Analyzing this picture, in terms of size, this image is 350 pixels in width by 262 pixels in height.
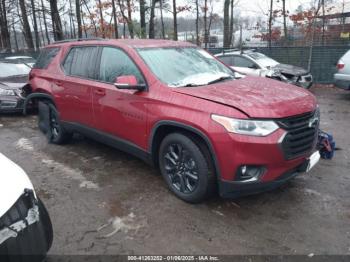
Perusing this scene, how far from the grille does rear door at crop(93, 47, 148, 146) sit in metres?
1.62

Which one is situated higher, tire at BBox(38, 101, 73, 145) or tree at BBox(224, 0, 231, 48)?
tree at BBox(224, 0, 231, 48)

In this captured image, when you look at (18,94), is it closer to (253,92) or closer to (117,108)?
(117,108)

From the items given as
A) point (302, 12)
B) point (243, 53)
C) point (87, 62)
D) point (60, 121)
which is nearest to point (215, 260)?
point (87, 62)

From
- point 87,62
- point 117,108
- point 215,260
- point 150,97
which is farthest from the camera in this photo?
point 87,62

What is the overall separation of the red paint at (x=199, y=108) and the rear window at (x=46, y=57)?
0.87 metres

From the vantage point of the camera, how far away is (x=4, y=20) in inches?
982

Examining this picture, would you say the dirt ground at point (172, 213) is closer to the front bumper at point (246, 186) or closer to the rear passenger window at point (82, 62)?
the front bumper at point (246, 186)

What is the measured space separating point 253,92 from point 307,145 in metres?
0.79

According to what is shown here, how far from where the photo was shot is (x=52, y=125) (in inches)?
241

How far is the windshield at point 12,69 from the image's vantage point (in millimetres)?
9462

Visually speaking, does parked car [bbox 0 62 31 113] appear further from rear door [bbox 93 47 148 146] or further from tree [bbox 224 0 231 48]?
tree [bbox 224 0 231 48]

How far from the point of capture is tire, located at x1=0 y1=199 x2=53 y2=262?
6.22 feet

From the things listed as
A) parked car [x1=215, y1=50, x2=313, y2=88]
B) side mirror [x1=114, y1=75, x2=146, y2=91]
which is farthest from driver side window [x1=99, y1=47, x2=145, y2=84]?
parked car [x1=215, y1=50, x2=313, y2=88]

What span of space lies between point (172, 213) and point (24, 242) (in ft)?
6.03
